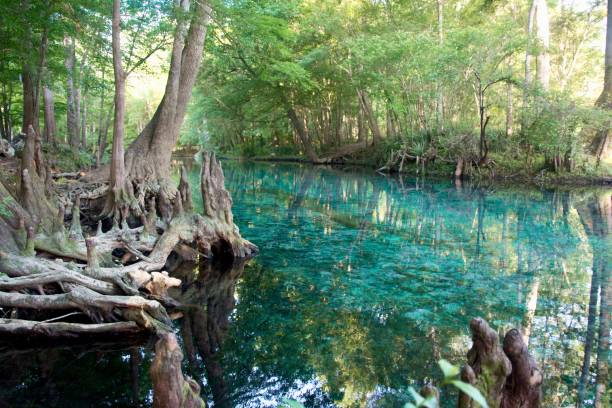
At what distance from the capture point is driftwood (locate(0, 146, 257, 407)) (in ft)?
16.1

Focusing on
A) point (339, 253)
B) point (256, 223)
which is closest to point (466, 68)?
point (256, 223)

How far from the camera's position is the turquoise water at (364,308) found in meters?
4.36

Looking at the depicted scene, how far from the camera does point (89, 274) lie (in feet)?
18.8

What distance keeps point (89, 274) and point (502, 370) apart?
15.8ft

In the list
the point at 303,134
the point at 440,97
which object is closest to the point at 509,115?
the point at 440,97

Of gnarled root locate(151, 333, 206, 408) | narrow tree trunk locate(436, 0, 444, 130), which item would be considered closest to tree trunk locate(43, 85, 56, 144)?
gnarled root locate(151, 333, 206, 408)

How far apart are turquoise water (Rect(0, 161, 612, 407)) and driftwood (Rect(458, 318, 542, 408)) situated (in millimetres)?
1535

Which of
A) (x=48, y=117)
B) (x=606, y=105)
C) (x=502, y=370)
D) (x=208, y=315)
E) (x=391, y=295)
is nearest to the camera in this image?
(x=502, y=370)

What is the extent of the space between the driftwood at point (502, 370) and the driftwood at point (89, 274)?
159 centimetres

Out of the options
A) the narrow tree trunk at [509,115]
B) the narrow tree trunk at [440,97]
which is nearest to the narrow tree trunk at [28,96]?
the narrow tree trunk at [440,97]

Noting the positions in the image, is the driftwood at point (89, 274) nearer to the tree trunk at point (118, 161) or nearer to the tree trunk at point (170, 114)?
the tree trunk at point (118, 161)

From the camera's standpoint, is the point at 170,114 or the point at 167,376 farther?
the point at 170,114

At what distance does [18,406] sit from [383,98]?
2569 cm

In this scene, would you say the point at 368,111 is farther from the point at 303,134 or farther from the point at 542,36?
the point at 542,36
